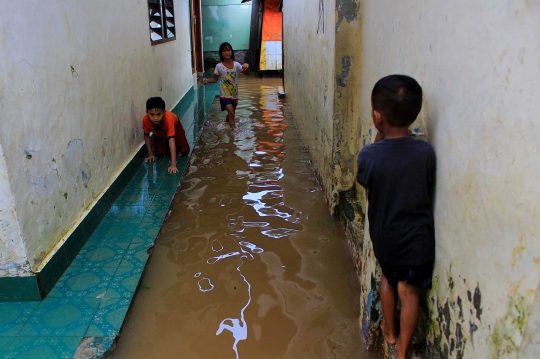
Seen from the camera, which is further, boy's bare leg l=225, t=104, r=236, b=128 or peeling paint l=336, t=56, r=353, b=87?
boy's bare leg l=225, t=104, r=236, b=128

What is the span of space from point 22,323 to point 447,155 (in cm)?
251

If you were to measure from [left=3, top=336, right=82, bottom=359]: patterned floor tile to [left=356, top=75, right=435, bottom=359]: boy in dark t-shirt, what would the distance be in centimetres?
173

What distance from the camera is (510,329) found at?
4.27 feet

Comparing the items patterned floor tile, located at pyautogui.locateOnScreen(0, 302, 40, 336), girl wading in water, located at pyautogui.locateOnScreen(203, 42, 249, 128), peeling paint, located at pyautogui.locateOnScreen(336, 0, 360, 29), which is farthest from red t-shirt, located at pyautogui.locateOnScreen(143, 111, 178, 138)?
patterned floor tile, located at pyautogui.locateOnScreen(0, 302, 40, 336)

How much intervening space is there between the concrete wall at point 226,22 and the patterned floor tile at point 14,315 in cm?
1416

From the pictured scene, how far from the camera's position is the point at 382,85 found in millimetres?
1925

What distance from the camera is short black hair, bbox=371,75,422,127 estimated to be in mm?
1879

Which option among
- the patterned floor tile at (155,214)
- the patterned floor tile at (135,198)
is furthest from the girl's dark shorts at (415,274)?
the patterned floor tile at (135,198)

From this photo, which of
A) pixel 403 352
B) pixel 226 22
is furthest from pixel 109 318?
pixel 226 22

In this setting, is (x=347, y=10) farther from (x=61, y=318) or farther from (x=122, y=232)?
(x=61, y=318)

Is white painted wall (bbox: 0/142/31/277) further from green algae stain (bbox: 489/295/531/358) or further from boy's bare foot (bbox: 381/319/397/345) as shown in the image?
green algae stain (bbox: 489/295/531/358)

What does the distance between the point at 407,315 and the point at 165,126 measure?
13.6ft

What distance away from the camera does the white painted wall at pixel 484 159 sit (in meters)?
1.22

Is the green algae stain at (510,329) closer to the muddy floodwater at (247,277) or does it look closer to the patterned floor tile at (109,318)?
the muddy floodwater at (247,277)
